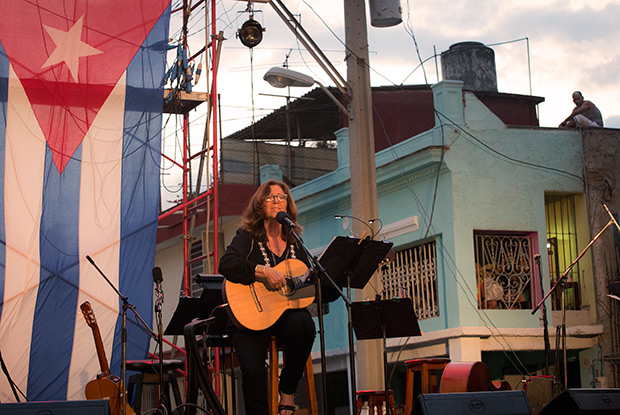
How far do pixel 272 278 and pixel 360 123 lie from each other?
432cm

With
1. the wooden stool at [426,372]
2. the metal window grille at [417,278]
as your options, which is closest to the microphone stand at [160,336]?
the wooden stool at [426,372]

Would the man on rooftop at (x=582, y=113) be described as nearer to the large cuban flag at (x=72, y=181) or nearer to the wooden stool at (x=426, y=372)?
the wooden stool at (x=426, y=372)

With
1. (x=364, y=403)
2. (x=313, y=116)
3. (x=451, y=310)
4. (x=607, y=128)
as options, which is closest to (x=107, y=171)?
(x=364, y=403)

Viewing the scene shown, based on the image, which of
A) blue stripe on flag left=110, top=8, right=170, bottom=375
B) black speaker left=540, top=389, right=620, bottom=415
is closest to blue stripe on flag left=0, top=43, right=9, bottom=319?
blue stripe on flag left=110, top=8, right=170, bottom=375

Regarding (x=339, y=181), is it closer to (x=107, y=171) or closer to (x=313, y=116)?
(x=313, y=116)

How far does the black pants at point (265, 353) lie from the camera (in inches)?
221

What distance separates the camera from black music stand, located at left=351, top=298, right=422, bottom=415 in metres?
6.39

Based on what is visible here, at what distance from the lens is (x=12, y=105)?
7.75m

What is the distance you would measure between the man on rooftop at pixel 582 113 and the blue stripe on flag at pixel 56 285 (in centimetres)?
963

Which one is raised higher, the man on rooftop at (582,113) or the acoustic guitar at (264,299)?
the man on rooftop at (582,113)

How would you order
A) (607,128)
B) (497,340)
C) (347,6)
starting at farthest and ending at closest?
(607,128) < (497,340) < (347,6)

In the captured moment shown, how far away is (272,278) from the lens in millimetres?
5633

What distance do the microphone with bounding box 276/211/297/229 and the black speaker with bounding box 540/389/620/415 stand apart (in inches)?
78.3

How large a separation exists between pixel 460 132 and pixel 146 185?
6.48 metres
